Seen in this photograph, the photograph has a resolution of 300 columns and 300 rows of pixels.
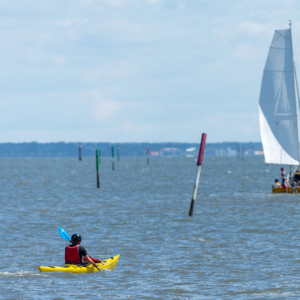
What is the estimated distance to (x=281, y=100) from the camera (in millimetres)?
52000

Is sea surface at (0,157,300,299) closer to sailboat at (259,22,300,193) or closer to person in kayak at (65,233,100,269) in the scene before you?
person in kayak at (65,233,100,269)

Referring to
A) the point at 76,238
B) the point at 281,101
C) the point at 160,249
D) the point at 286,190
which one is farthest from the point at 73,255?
the point at 281,101

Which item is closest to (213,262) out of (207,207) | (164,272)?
(164,272)

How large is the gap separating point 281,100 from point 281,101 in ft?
0.29

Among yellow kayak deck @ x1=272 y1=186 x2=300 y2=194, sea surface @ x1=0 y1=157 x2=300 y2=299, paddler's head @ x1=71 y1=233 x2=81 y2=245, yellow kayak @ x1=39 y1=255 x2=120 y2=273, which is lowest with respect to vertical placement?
sea surface @ x1=0 y1=157 x2=300 y2=299

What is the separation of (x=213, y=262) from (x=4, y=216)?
17.5 meters

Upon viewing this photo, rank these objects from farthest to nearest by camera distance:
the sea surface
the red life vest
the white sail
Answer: the white sail → the red life vest → the sea surface

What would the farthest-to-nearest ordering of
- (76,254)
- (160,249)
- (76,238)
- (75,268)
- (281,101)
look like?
(281,101), (160,249), (76,254), (75,268), (76,238)

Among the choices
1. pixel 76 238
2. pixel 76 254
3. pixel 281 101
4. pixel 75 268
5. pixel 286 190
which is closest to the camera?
pixel 76 238

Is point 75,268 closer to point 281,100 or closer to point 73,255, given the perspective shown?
point 73,255

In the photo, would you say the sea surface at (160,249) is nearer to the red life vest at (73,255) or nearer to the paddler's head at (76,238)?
the red life vest at (73,255)

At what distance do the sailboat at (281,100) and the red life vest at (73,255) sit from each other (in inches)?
1431

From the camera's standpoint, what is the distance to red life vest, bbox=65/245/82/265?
18219 mm

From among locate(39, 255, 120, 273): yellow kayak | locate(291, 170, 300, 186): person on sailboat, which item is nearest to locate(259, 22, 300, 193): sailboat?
locate(291, 170, 300, 186): person on sailboat
